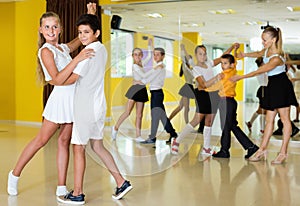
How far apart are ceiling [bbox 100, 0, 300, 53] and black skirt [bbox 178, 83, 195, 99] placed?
91 centimetres

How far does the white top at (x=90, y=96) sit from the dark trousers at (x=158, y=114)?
2.40 m

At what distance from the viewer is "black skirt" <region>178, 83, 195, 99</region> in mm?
4945

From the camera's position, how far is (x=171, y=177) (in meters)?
3.87

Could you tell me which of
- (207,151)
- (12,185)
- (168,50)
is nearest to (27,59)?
(168,50)

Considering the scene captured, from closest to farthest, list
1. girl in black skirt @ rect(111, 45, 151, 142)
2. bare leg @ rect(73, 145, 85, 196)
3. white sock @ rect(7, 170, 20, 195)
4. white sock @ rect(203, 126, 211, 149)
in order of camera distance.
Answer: bare leg @ rect(73, 145, 85, 196) < white sock @ rect(7, 170, 20, 195) < white sock @ rect(203, 126, 211, 149) < girl in black skirt @ rect(111, 45, 151, 142)

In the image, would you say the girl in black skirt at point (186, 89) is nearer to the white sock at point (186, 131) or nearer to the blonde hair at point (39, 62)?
the white sock at point (186, 131)

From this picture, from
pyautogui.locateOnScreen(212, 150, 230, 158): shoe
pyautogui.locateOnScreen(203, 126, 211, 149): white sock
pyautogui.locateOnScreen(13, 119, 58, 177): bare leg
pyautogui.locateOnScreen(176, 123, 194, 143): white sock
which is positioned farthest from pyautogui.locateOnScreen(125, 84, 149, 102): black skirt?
pyautogui.locateOnScreen(13, 119, 58, 177): bare leg

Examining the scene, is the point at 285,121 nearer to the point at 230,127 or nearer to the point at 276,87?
the point at 276,87

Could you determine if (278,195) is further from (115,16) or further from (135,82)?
(115,16)

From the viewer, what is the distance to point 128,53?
4.97 m

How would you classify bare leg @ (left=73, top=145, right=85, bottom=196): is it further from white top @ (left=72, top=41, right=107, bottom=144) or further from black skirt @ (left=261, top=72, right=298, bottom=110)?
black skirt @ (left=261, top=72, right=298, bottom=110)

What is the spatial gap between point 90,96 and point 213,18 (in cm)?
379

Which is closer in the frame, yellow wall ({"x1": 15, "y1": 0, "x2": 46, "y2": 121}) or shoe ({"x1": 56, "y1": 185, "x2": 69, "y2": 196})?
shoe ({"x1": 56, "y1": 185, "x2": 69, "y2": 196})

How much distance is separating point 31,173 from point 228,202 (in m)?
1.82
